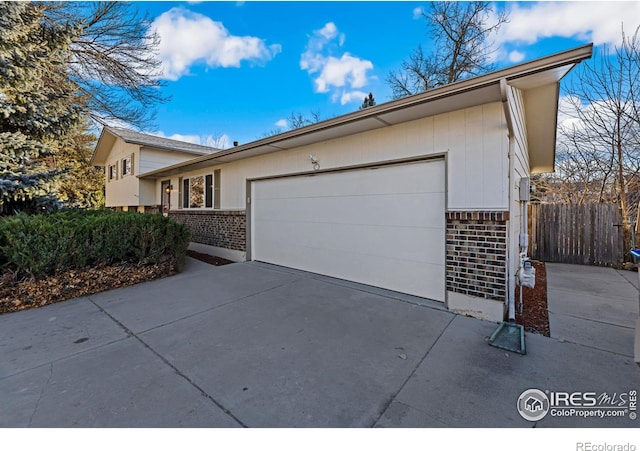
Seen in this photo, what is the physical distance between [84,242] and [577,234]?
35.4 ft

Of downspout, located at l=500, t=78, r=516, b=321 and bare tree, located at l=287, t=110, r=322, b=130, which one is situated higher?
bare tree, located at l=287, t=110, r=322, b=130

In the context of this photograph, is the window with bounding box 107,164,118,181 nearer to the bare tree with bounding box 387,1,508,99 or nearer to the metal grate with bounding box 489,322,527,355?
the bare tree with bounding box 387,1,508,99

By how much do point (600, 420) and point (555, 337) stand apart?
52.4 inches

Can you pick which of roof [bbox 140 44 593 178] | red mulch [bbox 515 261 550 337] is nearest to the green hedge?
roof [bbox 140 44 593 178]

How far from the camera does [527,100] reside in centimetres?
414

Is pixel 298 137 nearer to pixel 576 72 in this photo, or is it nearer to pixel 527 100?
pixel 527 100

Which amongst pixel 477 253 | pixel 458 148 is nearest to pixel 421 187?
pixel 458 148

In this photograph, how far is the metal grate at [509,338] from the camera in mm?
2730

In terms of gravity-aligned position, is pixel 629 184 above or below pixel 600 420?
above

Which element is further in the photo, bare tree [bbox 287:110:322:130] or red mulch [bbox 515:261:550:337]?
bare tree [bbox 287:110:322:130]

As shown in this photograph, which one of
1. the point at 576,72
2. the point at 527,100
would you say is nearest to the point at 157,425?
the point at 527,100

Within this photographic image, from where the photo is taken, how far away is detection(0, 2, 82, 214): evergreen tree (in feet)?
14.6

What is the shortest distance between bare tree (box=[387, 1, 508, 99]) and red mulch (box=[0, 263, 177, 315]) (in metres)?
11.6

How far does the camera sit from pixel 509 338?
115 inches
